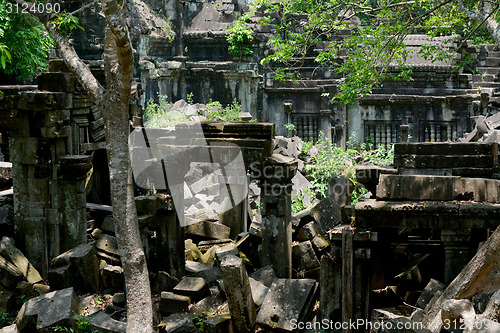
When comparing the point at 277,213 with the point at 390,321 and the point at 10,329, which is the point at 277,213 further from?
the point at 10,329

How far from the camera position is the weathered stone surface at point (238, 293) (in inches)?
265

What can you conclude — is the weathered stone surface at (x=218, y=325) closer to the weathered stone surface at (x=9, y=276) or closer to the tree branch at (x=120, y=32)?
the tree branch at (x=120, y=32)

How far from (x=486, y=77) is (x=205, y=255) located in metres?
15.6

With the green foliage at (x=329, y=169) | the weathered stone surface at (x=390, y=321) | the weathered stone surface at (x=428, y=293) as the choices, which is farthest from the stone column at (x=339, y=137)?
the weathered stone surface at (x=390, y=321)

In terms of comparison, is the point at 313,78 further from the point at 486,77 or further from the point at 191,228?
the point at 191,228

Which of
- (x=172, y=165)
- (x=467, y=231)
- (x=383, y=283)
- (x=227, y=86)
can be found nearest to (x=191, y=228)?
(x=172, y=165)

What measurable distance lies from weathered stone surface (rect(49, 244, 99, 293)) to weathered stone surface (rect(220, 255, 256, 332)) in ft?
8.40

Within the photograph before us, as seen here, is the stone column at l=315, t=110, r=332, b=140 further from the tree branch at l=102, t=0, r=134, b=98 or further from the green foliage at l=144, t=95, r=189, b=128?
the tree branch at l=102, t=0, r=134, b=98

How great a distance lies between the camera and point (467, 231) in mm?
6188

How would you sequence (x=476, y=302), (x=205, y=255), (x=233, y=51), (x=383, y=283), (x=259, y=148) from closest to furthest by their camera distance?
1. (x=476, y=302)
2. (x=383, y=283)
3. (x=259, y=148)
4. (x=205, y=255)
5. (x=233, y=51)

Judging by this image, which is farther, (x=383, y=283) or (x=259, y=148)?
(x=259, y=148)

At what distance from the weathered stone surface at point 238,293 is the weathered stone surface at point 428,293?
2031 millimetres

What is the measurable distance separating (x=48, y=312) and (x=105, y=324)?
760 millimetres

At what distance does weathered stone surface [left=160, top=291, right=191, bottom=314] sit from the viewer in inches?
304
